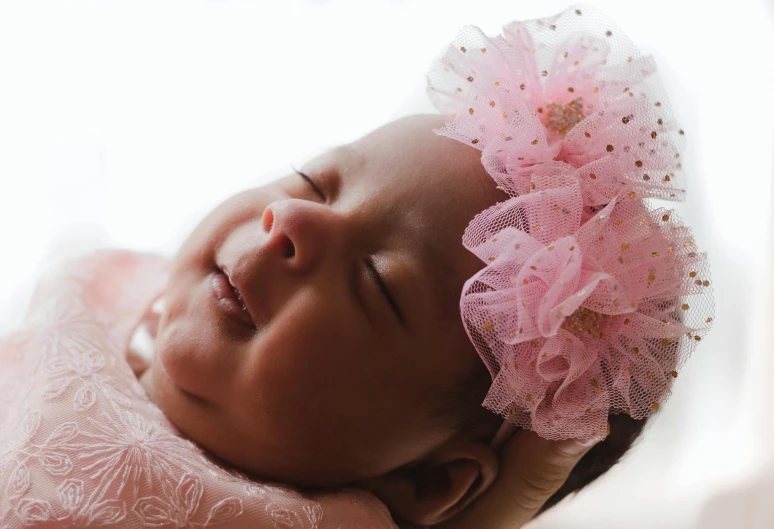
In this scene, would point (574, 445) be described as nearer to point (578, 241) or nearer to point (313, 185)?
point (578, 241)

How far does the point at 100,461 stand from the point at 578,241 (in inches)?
24.1

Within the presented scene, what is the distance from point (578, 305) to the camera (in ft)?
2.82

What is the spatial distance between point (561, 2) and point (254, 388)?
1.09 meters

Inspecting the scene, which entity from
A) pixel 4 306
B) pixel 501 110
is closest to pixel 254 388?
pixel 501 110

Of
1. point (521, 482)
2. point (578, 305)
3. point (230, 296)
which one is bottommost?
point (521, 482)

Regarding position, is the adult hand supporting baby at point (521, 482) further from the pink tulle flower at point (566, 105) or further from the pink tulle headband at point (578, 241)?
the pink tulle flower at point (566, 105)

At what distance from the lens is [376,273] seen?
963 mm

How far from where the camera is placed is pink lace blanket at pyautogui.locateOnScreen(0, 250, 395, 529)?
84cm

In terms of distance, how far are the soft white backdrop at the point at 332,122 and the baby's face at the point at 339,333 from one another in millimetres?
490

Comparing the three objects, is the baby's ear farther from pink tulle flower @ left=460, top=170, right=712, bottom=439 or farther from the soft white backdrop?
the soft white backdrop

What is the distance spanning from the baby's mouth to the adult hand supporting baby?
43 cm

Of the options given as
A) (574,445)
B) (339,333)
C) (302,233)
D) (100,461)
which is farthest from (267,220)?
(574,445)

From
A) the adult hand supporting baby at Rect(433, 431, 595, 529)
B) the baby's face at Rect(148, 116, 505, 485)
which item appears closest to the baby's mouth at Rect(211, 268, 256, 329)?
the baby's face at Rect(148, 116, 505, 485)

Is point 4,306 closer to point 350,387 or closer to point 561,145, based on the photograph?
point 350,387
